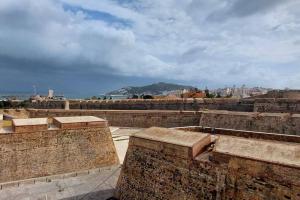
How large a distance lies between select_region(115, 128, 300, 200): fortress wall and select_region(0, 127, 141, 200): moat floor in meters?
1.38

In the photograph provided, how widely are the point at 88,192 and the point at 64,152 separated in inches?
95.1

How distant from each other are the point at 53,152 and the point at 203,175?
267 inches

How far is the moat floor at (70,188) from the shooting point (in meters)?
8.82

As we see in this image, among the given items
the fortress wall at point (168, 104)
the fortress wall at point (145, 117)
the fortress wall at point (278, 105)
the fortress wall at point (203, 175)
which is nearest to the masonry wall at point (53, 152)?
the fortress wall at point (203, 175)

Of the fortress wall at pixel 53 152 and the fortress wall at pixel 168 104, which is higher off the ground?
the fortress wall at pixel 168 104

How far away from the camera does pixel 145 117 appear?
750 inches

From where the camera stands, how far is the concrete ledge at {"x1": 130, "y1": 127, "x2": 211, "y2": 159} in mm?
6492

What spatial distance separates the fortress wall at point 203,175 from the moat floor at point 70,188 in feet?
4.53

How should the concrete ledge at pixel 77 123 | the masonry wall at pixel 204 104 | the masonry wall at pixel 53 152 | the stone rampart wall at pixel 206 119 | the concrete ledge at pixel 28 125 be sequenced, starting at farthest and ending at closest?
the masonry wall at pixel 204 104
the stone rampart wall at pixel 206 119
the concrete ledge at pixel 77 123
the concrete ledge at pixel 28 125
the masonry wall at pixel 53 152

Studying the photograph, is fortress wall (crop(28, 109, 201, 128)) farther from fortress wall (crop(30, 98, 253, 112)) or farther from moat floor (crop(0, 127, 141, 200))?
moat floor (crop(0, 127, 141, 200))

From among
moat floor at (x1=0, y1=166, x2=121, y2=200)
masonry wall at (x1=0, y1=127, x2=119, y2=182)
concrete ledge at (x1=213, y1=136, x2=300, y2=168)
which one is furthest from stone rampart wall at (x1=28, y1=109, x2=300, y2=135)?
concrete ledge at (x1=213, y1=136, x2=300, y2=168)

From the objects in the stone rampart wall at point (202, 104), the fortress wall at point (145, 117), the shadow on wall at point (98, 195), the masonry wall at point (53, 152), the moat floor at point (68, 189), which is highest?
the stone rampart wall at point (202, 104)

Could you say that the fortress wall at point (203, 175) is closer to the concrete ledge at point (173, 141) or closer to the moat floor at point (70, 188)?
the concrete ledge at point (173, 141)

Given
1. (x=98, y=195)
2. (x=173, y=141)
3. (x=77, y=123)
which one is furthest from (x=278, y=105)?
(x=98, y=195)
